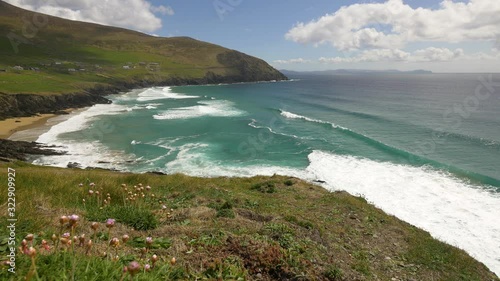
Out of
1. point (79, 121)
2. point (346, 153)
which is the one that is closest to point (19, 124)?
point (79, 121)

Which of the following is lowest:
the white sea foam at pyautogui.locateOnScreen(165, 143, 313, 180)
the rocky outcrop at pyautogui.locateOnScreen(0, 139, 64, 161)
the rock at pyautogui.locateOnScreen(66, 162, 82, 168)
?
the white sea foam at pyautogui.locateOnScreen(165, 143, 313, 180)

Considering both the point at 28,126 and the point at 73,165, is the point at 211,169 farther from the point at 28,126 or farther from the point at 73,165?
the point at 28,126

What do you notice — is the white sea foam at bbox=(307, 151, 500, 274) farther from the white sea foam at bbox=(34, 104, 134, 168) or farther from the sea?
the white sea foam at bbox=(34, 104, 134, 168)

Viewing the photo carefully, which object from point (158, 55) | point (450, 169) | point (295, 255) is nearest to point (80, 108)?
point (450, 169)

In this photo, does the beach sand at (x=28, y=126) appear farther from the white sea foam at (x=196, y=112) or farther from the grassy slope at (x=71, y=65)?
the white sea foam at (x=196, y=112)

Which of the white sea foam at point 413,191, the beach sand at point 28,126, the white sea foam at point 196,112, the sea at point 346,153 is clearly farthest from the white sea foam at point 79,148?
the white sea foam at point 196,112

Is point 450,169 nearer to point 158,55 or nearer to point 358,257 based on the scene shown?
point 358,257

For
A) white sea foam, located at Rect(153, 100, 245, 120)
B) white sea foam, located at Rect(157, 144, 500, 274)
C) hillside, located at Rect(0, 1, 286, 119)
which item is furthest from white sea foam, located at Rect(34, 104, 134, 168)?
white sea foam, located at Rect(153, 100, 245, 120)
